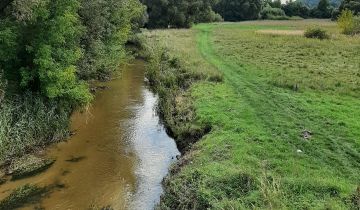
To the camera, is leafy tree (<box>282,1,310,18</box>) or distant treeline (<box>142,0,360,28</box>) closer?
distant treeline (<box>142,0,360,28</box>)

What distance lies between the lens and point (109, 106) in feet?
95.5

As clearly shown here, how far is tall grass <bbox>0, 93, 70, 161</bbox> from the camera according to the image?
61.7ft

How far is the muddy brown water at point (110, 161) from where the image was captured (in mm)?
16609

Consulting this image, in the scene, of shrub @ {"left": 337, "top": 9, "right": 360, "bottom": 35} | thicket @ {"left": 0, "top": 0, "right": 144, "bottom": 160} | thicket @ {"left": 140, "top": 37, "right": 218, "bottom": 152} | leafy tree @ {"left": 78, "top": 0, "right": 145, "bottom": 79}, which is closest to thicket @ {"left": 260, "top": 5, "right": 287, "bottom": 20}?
shrub @ {"left": 337, "top": 9, "right": 360, "bottom": 35}

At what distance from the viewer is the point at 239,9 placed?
11781cm

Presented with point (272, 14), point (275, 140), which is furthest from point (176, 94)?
point (272, 14)

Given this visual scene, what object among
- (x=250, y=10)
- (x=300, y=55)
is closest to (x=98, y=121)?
(x=300, y=55)

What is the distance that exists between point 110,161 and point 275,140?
7.61m

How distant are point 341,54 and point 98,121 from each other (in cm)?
2383

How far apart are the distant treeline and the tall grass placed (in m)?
61.9

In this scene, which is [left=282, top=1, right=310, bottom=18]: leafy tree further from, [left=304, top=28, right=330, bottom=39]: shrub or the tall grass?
the tall grass

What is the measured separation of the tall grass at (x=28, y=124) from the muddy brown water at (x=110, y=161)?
80cm

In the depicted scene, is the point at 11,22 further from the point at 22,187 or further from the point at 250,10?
the point at 250,10

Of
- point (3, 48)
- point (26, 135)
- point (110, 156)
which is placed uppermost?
point (3, 48)
